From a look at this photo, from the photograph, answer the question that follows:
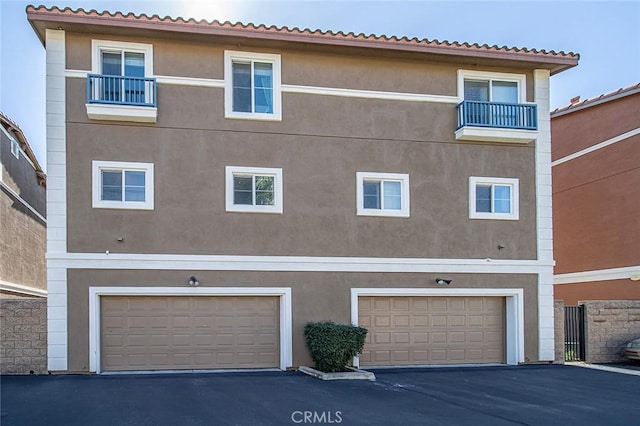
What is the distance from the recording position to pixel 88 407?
10836mm

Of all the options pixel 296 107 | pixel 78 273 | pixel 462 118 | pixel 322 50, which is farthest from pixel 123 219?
pixel 462 118

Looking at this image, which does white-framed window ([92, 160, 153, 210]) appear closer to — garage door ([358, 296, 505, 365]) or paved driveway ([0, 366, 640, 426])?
paved driveway ([0, 366, 640, 426])

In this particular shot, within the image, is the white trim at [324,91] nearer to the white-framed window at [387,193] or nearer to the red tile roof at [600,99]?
Result: the white-framed window at [387,193]

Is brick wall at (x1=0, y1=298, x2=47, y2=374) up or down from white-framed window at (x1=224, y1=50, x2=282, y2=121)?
down

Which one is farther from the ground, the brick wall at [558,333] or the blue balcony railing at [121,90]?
the blue balcony railing at [121,90]

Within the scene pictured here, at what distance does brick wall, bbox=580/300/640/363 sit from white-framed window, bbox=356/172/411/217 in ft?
20.0

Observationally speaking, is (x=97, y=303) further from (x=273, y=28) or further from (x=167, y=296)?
(x=273, y=28)

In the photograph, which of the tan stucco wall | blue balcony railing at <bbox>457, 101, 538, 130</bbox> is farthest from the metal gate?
blue balcony railing at <bbox>457, 101, 538, 130</bbox>

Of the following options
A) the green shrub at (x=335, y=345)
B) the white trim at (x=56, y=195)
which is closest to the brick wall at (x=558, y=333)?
the green shrub at (x=335, y=345)

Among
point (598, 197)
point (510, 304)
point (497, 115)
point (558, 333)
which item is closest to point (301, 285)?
point (510, 304)

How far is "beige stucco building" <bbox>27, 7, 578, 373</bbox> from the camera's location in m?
15.3

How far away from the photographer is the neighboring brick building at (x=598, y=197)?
21.3 metres

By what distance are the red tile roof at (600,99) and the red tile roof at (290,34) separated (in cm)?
481

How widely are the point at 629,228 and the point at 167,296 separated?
1476 cm
